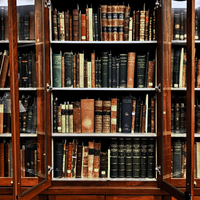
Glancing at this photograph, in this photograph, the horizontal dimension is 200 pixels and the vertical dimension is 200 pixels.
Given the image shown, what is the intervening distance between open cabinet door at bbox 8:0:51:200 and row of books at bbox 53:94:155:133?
15 centimetres

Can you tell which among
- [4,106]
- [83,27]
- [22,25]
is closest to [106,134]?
[4,106]

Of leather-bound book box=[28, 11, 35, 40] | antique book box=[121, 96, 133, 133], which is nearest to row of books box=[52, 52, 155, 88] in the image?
antique book box=[121, 96, 133, 133]

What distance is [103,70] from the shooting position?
1765mm

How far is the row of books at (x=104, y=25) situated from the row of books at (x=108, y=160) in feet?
2.94

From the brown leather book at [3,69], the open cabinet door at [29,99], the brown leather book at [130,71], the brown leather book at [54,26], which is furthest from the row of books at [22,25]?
the brown leather book at [130,71]

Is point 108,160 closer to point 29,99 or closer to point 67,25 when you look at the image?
point 29,99

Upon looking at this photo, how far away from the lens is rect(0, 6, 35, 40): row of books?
1350mm

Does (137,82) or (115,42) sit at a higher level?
(115,42)

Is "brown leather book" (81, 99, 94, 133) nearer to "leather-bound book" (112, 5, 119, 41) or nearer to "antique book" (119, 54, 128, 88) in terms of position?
"antique book" (119, 54, 128, 88)

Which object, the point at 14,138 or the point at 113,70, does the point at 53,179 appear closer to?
the point at 14,138

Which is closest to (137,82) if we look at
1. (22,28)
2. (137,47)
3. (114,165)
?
(137,47)

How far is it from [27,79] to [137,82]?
2.96 ft

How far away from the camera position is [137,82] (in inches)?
70.2

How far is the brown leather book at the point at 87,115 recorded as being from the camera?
1755 millimetres
